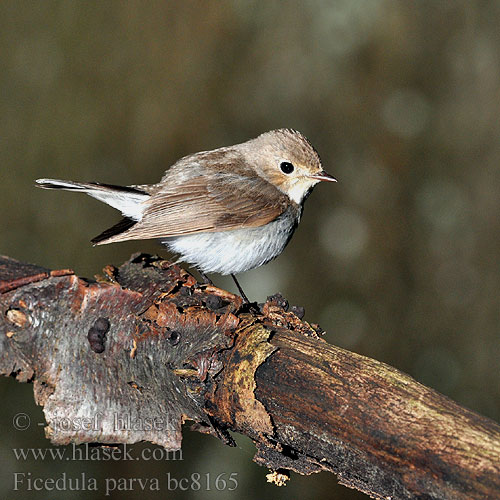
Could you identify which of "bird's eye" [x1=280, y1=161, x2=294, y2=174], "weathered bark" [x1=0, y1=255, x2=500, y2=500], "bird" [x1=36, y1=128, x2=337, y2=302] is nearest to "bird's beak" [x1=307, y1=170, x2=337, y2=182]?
"bird" [x1=36, y1=128, x2=337, y2=302]

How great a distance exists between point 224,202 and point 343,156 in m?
1.69

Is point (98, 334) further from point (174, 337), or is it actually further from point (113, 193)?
point (113, 193)

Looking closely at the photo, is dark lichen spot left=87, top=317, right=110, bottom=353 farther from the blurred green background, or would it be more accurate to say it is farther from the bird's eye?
the blurred green background

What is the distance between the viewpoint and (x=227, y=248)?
343 centimetres

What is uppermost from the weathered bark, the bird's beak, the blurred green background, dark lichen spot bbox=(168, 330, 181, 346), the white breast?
the blurred green background

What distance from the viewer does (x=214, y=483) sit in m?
4.82

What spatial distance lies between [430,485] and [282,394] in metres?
0.53

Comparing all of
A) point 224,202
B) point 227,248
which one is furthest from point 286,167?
point 227,248

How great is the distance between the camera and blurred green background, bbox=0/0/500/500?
495 cm

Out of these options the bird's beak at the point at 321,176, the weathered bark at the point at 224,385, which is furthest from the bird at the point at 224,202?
the weathered bark at the point at 224,385

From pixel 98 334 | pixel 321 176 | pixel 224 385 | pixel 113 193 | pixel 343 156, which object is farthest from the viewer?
pixel 343 156

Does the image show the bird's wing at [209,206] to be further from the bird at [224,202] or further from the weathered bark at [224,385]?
the weathered bark at [224,385]

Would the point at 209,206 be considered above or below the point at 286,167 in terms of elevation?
below

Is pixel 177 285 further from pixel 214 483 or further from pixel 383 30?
pixel 383 30
